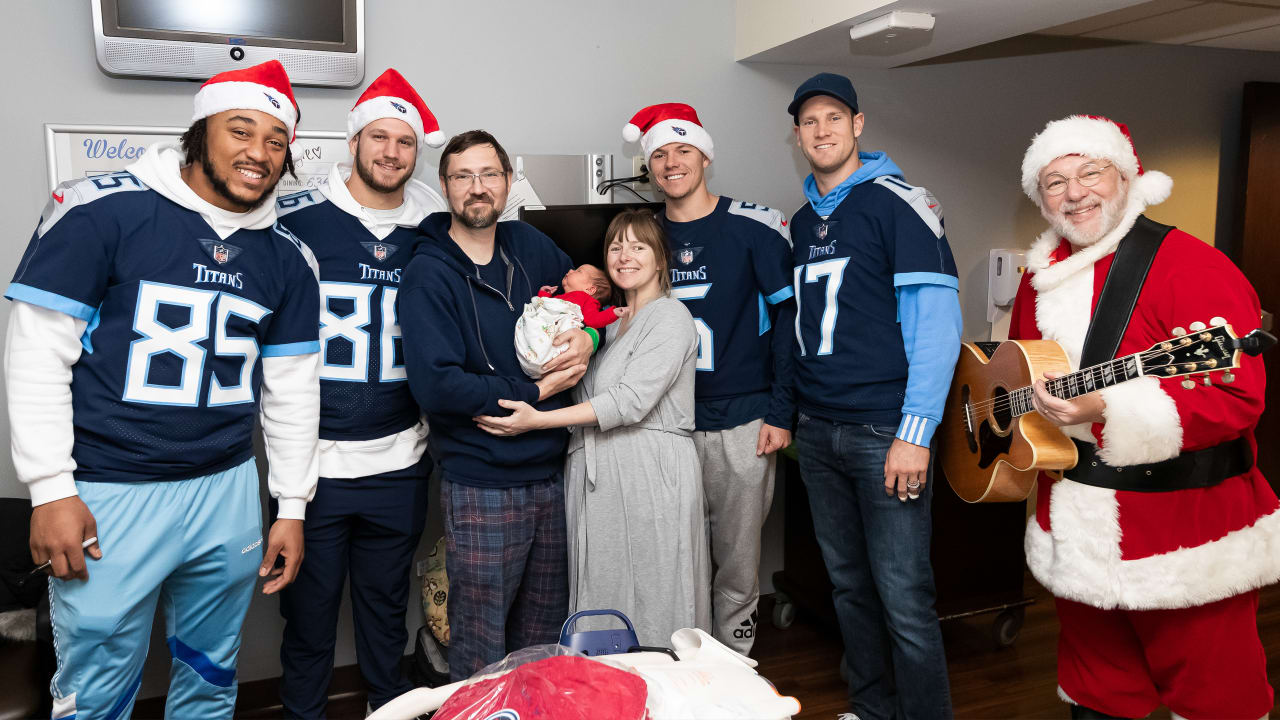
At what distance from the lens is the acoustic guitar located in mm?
1502

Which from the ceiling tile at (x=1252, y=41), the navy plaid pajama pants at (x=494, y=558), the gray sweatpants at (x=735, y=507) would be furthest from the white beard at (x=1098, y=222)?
the ceiling tile at (x=1252, y=41)

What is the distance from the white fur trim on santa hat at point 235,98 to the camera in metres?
1.88

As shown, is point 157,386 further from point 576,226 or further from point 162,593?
point 576,226

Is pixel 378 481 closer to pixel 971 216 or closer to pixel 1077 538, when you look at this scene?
pixel 1077 538

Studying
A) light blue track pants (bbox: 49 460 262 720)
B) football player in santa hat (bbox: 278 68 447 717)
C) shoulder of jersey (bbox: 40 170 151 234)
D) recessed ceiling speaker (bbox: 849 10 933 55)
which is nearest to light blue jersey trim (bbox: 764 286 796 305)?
recessed ceiling speaker (bbox: 849 10 933 55)

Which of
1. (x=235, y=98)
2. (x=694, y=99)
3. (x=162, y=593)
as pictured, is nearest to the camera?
(x=235, y=98)

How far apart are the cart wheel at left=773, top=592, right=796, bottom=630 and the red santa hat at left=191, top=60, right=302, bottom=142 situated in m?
2.44

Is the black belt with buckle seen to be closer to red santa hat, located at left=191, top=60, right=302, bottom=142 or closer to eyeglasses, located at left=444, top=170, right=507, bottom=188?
eyeglasses, located at left=444, top=170, right=507, bottom=188

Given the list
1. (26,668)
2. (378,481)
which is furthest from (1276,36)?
(26,668)

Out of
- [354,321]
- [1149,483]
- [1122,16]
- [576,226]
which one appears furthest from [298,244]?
[1122,16]

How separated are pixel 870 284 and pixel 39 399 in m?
1.96

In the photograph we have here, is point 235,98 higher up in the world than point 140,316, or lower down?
higher up

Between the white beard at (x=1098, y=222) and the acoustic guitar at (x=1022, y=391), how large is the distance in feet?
0.84

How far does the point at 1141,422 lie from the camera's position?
1.70 meters
